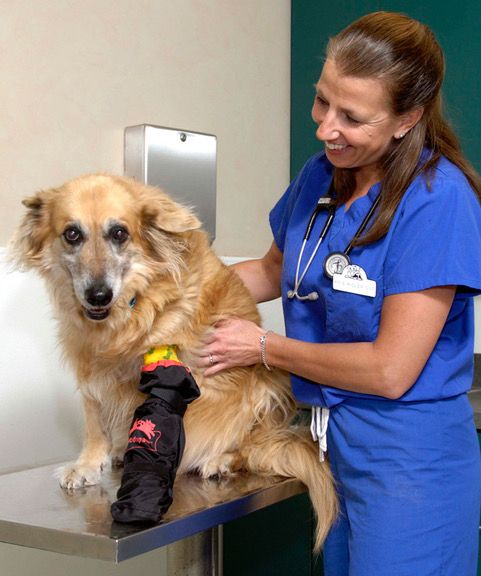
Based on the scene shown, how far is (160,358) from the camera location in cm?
162

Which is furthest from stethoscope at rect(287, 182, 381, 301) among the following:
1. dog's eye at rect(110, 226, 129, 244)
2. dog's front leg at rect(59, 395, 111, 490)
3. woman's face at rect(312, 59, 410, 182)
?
dog's front leg at rect(59, 395, 111, 490)

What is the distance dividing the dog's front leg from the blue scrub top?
0.42m

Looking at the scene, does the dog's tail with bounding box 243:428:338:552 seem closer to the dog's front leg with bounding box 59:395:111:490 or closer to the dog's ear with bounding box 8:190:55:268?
the dog's front leg with bounding box 59:395:111:490

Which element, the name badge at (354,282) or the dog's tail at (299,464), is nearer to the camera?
the name badge at (354,282)

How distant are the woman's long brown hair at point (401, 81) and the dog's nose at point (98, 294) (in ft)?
1.64

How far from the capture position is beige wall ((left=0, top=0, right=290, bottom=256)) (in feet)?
6.78

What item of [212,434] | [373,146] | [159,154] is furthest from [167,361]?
[159,154]

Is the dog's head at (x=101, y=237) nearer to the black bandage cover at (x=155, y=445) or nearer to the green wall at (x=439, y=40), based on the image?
the black bandage cover at (x=155, y=445)

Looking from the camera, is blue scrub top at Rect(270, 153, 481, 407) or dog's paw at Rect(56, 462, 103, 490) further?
dog's paw at Rect(56, 462, 103, 490)

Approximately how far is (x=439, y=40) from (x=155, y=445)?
5.84 ft

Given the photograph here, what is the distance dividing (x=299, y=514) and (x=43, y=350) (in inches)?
35.4

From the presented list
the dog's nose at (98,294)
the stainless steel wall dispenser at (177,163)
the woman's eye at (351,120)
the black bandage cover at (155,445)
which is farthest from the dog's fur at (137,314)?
the stainless steel wall dispenser at (177,163)

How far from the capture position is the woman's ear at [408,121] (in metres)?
1.57

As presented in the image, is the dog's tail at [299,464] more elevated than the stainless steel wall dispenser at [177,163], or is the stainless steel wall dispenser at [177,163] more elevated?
the stainless steel wall dispenser at [177,163]
